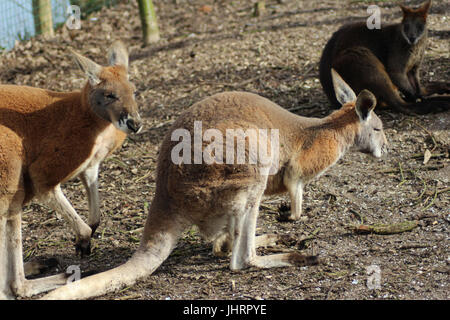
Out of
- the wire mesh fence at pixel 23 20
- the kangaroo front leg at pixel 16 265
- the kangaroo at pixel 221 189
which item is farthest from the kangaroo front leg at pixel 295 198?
the wire mesh fence at pixel 23 20

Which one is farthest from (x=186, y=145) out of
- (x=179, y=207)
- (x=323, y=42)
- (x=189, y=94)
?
(x=323, y=42)

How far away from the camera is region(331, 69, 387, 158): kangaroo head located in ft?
15.3

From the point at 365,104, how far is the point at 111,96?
6.39ft

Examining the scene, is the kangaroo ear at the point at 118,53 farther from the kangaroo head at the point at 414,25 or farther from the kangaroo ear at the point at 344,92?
the kangaroo head at the point at 414,25

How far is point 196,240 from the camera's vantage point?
4.74 meters

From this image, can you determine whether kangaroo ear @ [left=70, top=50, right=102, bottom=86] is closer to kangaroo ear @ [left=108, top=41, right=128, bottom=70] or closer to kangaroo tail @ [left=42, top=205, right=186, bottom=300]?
kangaroo ear @ [left=108, top=41, right=128, bottom=70]

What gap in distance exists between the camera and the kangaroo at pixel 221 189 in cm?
393

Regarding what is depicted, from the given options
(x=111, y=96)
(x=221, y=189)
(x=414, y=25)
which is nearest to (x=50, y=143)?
(x=111, y=96)

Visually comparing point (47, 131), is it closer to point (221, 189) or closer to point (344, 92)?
point (221, 189)

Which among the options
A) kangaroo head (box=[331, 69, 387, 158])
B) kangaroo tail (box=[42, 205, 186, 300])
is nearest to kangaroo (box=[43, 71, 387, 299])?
kangaroo tail (box=[42, 205, 186, 300])

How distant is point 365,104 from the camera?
467 centimetres

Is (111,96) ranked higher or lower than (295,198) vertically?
higher

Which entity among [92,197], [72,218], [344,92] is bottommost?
[72,218]

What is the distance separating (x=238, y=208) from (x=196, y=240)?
89cm
